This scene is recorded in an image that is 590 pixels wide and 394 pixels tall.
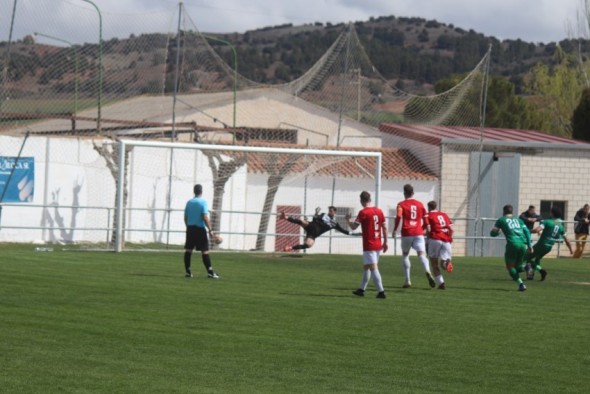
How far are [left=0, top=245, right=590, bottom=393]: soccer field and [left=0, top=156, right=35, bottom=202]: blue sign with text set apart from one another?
12.7 meters

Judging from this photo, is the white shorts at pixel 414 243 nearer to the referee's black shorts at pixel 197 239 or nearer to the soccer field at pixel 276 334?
the soccer field at pixel 276 334

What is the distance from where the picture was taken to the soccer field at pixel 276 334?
11.8 m

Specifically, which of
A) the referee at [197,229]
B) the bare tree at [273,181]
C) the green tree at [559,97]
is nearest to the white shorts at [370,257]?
the referee at [197,229]

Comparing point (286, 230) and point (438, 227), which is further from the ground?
point (438, 227)

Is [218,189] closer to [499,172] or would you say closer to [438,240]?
[499,172]

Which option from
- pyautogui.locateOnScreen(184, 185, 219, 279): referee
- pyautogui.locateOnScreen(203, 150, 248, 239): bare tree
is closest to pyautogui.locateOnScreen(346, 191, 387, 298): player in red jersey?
pyautogui.locateOnScreen(184, 185, 219, 279): referee

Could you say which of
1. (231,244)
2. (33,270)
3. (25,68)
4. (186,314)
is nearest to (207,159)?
(231,244)

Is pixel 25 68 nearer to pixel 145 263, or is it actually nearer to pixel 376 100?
pixel 145 263

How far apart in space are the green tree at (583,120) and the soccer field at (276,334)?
34900 mm

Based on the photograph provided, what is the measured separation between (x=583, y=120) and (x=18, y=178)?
30431mm

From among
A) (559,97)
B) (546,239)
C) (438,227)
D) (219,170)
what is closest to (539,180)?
(219,170)

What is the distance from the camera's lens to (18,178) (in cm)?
3812

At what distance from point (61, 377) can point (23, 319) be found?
433 centimetres

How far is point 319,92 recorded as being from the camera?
47.3 m
